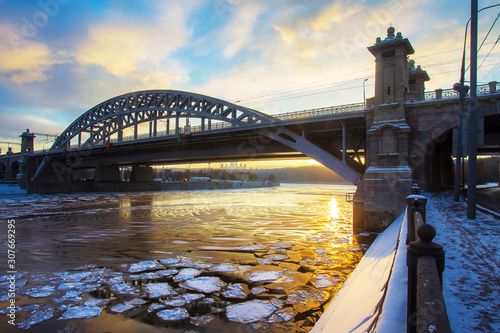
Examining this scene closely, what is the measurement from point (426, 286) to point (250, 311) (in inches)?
152

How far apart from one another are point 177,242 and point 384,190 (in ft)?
36.1

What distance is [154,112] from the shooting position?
165ft

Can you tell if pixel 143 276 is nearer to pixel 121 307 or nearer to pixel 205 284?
pixel 205 284

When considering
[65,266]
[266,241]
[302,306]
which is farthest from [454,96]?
[65,266]

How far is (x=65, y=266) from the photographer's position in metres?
7.66

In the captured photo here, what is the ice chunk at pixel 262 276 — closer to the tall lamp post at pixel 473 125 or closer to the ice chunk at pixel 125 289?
the ice chunk at pixel 125 289

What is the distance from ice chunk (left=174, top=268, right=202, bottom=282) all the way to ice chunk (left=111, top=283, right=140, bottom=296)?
0.94 m

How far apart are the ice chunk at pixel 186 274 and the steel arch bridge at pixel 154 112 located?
20625mm

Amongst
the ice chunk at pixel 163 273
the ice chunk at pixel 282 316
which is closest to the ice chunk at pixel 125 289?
the ice chunk at pixel 163 273

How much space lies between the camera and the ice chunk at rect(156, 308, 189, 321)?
4758mm

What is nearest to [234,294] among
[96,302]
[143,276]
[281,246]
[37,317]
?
[143,276]

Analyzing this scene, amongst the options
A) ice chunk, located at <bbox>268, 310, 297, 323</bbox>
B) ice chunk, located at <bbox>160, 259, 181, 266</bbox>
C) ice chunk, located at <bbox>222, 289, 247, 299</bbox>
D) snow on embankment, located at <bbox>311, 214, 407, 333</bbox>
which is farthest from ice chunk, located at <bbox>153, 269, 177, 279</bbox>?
snow on embankment, located at <bbox>311, 214, 407, 333</bbox>

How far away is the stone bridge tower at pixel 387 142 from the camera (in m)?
15.3

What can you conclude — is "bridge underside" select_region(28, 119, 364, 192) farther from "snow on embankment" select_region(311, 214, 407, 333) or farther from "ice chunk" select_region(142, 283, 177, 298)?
"ice chunk" select_region(142, 283, 177, 298)
